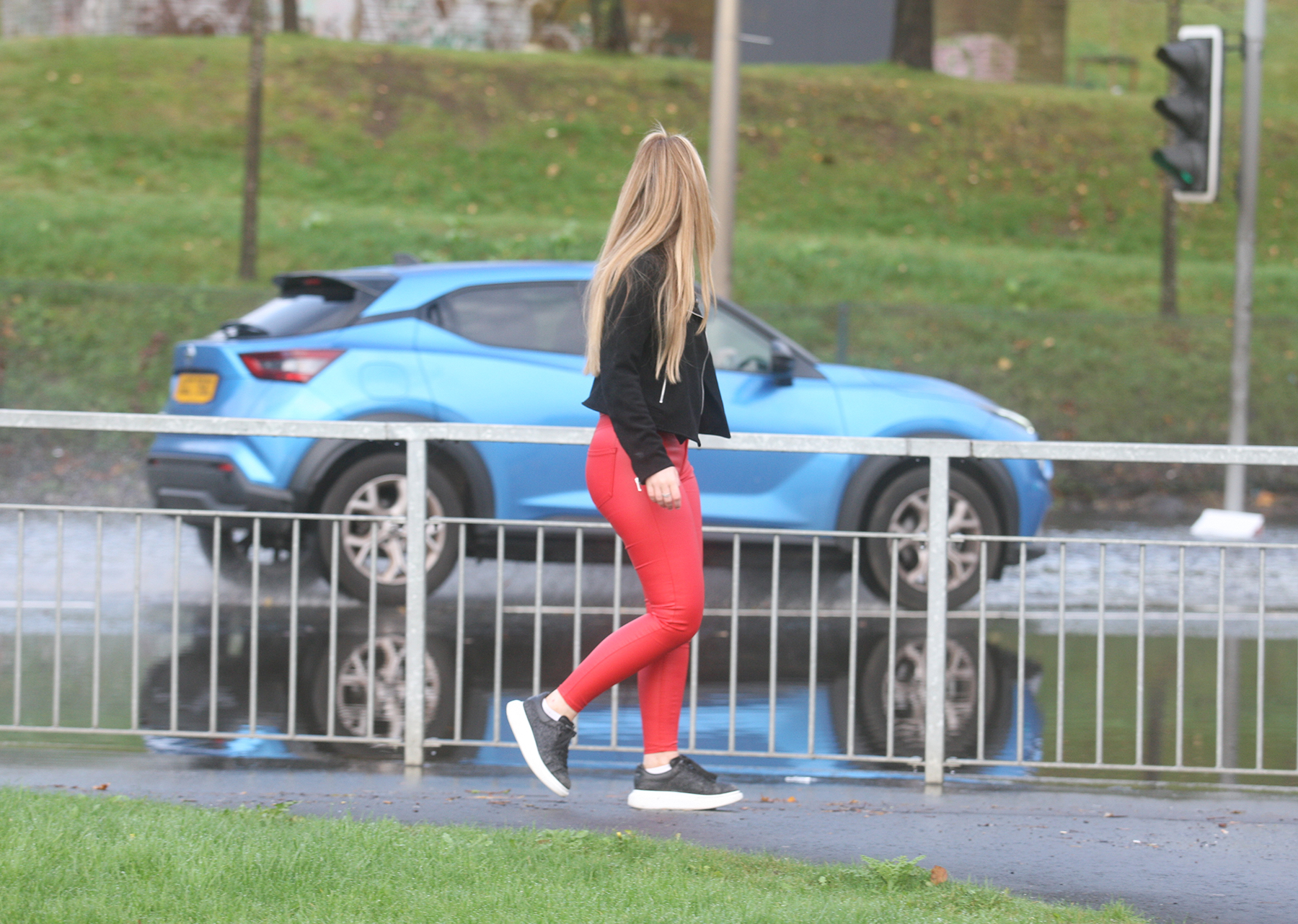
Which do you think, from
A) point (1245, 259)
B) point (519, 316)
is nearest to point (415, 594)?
point (519, 316)

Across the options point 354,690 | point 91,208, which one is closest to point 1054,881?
point 354,690

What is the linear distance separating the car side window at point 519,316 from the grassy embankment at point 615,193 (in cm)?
682

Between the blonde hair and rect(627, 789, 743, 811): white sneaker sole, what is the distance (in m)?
1.28

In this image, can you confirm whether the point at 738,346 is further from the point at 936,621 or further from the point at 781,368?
the point at 936,621

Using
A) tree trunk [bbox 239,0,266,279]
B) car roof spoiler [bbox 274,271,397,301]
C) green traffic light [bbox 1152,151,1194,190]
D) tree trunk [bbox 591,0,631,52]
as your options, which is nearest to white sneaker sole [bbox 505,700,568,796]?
car roof spoiler [bbox 274,271,397,301]

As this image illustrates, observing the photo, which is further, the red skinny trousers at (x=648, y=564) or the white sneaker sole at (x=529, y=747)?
the white sneaker sole at (x=529, y=747)

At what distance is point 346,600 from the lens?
27.5 feet

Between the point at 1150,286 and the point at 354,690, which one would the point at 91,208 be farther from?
the point at 354,690

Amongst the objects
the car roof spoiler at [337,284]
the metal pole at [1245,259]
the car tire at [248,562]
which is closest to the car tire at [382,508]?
the car tire at [248,562]

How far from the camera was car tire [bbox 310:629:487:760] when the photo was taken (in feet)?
18.2

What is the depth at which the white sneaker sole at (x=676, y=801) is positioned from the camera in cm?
450

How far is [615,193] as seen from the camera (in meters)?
23.6

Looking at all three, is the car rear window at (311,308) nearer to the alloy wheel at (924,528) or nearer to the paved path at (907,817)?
the alloy wheel at (924,528)

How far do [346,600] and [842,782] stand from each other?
160 inches
